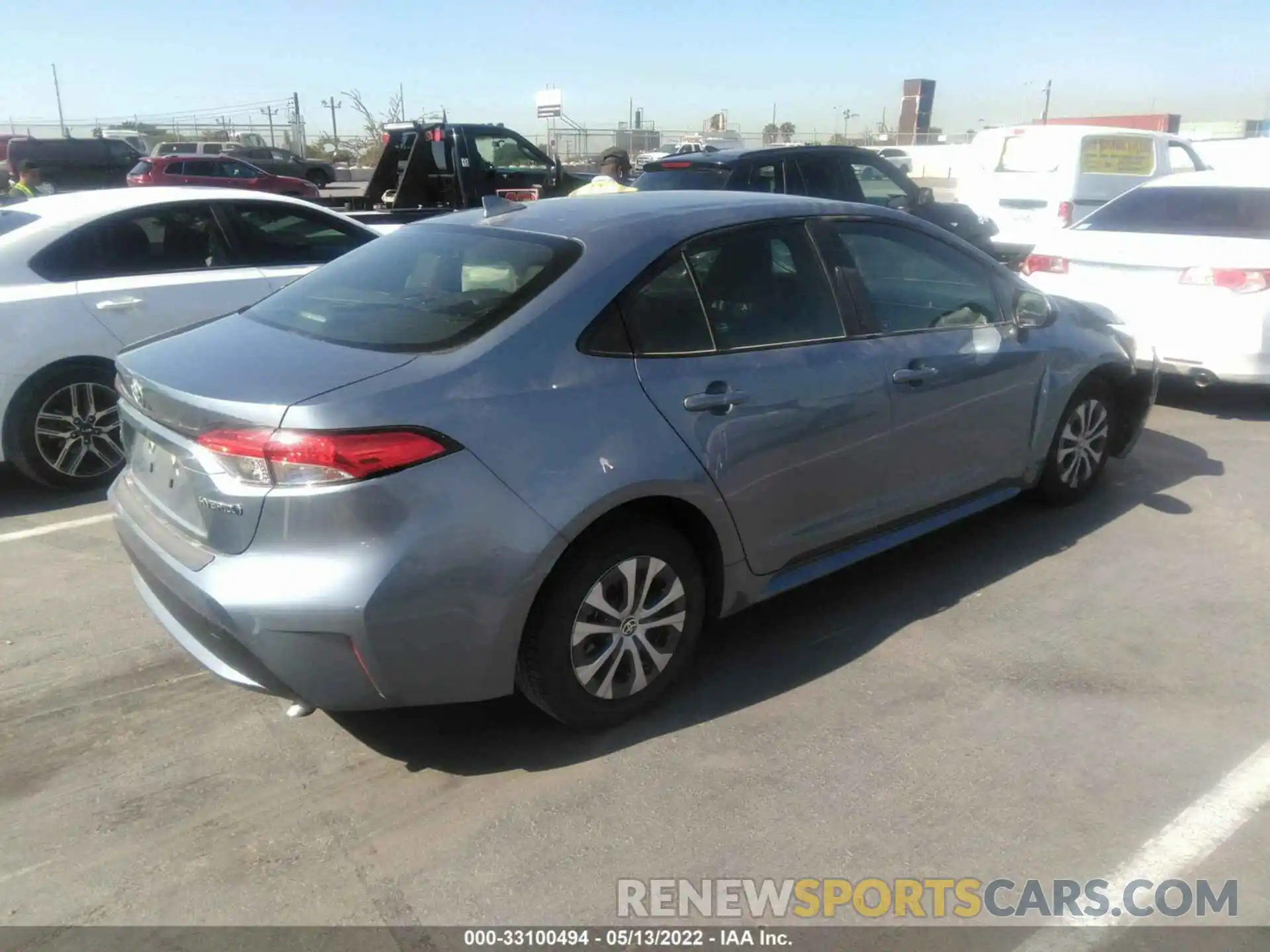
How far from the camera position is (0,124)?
50.5 m

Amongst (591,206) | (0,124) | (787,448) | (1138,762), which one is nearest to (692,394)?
(787,448)

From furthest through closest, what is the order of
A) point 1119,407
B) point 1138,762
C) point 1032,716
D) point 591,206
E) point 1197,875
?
1. point 1119,407
2. point 591,206
3. point 1032,716
4. point 1138,762
5. point 1197,875

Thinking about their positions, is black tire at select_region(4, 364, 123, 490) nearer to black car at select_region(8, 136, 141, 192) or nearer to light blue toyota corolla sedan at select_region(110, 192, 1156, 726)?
light blue toyota corolla sedan at select_region(110, 192, 1156, 726)

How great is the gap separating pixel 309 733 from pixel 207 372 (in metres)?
1.21

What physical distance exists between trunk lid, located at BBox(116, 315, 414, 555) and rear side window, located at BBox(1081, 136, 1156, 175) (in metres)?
11.1

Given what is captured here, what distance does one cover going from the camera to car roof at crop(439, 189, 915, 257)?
350 centimetres

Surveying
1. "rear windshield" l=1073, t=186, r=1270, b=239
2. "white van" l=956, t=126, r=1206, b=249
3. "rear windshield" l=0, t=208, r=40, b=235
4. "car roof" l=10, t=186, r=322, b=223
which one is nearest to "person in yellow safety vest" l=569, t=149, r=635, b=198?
"car roof" l=10, t=186, r=322, b=223

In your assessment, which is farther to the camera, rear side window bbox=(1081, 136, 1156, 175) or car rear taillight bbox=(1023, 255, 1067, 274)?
rear side window bbox=(1081, 136, 1156, 175)

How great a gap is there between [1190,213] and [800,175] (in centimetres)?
328

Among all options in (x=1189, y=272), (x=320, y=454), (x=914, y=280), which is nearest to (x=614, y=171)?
(x=1189, y=272)

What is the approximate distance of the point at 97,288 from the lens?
5.63 meters

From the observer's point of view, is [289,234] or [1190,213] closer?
[289,234]

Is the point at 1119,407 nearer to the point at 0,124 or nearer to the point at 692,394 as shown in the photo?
the point at 692,394

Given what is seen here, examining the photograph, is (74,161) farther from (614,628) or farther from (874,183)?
(614,628)
